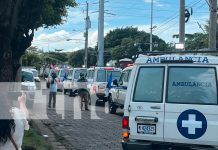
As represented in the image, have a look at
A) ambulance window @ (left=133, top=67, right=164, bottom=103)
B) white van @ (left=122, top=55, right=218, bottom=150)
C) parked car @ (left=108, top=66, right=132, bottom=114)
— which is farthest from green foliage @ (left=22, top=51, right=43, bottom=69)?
white van @ (left=122, top=55, right=218, bottom=150)

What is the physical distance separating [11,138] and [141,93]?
3587mm

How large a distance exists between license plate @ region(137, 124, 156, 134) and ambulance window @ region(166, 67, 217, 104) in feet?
1.81

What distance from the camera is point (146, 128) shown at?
870 centimetres

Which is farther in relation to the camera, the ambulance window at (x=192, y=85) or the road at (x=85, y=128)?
the road at (x=85, y=128)

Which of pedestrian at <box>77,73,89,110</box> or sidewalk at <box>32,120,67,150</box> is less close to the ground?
pedestrian at <box>77,73,89,110</box>

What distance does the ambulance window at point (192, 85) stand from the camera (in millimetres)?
8492

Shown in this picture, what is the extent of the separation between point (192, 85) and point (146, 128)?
1.12 m

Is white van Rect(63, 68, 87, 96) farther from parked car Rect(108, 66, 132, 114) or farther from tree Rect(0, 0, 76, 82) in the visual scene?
tree Rect(0, 0, 76, 82)

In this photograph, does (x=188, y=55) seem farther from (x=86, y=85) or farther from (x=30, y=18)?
(x=86, y=85)

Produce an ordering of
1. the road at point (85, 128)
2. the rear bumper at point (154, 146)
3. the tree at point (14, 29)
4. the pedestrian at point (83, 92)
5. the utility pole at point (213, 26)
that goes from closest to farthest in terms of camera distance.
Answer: the rear bumper at point (154, 146)
the tree at point (14, 29)
the road at point (85, 128)
the utility pole at point (213, 26)
the pedestrian at point (83, 92)

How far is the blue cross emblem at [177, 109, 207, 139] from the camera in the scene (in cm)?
827

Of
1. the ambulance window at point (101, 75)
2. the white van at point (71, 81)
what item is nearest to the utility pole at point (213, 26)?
the ambulance window at point (101, 75)

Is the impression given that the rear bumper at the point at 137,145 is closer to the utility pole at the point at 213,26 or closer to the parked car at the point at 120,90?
the utility pole at the point at 213,26

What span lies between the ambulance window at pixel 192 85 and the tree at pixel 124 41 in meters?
73.0
